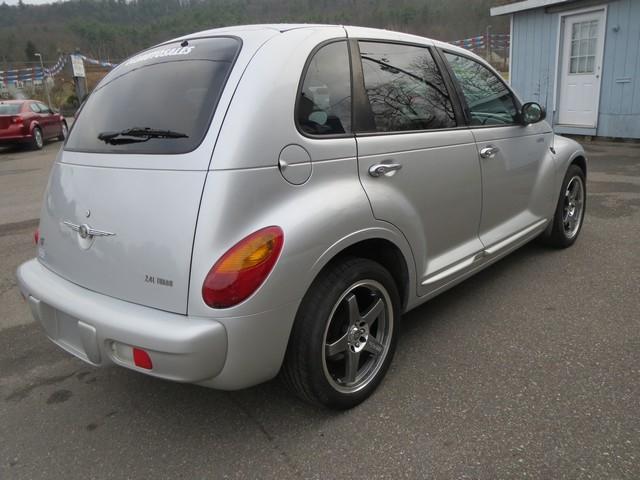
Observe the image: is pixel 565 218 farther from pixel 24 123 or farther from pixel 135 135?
pixel 24 123

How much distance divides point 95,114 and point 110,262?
0.93 meters

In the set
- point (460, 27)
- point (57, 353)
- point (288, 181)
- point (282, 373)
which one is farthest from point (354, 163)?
point (460, 27)

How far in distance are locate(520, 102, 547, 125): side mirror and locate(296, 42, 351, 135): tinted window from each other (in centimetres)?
175

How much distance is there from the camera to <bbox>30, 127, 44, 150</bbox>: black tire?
1468 cm

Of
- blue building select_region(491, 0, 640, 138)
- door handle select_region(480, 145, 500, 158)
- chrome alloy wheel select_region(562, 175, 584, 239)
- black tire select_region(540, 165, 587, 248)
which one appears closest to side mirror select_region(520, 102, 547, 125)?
door handle select_region(480, 145, 500, 158)

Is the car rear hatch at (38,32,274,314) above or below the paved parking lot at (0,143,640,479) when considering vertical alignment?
above

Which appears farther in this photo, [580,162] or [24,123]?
[24,123]

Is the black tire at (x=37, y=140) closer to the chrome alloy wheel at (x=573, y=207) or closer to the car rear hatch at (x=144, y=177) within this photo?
the car rear hatch at (x=144, y=177)

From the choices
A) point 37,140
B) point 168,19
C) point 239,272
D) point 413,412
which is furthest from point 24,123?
point 168,19

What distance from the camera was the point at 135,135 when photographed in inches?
92.3

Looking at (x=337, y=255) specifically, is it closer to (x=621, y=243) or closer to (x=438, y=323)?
(x=438, y=323)

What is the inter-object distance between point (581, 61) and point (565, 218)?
750 cm

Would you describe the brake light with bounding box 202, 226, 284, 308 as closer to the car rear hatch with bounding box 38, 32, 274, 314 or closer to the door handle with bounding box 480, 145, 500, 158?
the car rear hatch with bounding box 38, 32, 274, 314

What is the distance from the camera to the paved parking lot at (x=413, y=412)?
2150 mm
